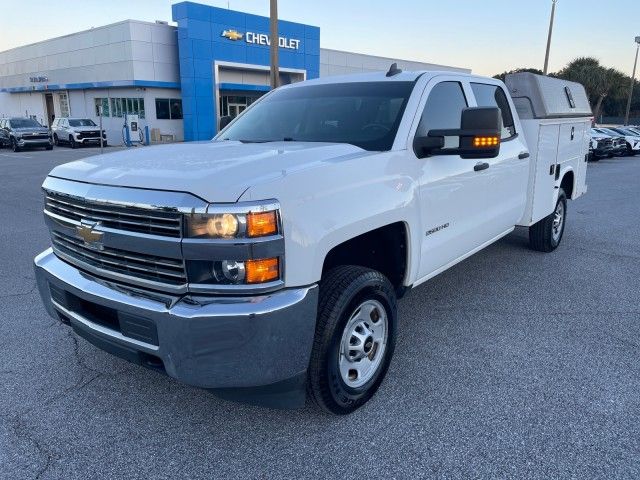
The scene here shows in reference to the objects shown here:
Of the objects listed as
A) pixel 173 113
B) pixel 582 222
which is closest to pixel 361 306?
pixel 582 222

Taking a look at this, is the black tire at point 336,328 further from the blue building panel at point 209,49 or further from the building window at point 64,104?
the building window at point 64,104

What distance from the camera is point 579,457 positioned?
2.58 meters

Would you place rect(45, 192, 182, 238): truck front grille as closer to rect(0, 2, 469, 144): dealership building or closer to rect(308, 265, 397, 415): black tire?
rect(308, 265, 397, 415): black tire

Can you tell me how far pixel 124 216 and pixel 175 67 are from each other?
35067 mm

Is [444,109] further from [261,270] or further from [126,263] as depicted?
[126,263]

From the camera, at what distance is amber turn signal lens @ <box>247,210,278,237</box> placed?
2.27 metres

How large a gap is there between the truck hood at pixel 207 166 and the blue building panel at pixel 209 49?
31.6 meters

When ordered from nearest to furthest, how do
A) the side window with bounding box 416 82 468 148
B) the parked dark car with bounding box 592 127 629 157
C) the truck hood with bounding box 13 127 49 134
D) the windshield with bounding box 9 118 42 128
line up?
the side window with bounding box 416 82 468 148, the parked dark car with bounding box 592 127 629 157, the truck hood with bounding box 13 127 49 134, the windshield with bounding box 9 118 42 128

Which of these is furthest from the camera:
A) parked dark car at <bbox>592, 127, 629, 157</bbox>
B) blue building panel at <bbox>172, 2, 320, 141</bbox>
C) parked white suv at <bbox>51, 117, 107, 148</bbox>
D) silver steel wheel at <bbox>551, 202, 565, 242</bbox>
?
blue building panel at <bbox>172, 2, 320, 141</bbox>

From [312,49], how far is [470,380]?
129 ft

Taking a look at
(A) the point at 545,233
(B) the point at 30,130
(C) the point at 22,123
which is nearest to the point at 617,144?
(A) the point at 545,233

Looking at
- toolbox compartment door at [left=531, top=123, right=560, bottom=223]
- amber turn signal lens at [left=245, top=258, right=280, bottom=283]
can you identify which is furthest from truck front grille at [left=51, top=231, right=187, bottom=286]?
toolbox compartment door at [left=531, top=123, right=560, bottom=223]

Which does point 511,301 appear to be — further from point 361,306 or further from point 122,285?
point 122,285

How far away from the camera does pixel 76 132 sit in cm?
2822
